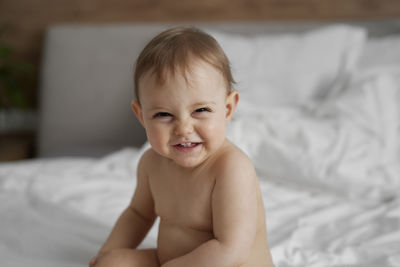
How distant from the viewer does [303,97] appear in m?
1.53

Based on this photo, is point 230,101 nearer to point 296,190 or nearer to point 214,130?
point 214,130

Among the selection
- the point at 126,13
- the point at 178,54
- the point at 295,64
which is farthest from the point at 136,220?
the point at 126,13

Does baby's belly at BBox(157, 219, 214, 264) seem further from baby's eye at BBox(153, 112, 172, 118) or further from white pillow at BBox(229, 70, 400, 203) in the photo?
white pillow at BBox(229, 70, 400, 203)

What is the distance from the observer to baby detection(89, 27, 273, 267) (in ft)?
1.97

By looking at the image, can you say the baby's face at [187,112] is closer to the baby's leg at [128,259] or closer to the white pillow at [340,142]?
the baby's leg at [128,259]

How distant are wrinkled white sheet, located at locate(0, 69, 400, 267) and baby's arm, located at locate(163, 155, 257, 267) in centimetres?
23

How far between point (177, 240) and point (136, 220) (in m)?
0.15

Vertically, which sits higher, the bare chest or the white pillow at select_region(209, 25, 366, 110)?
the white pillow at select_region(209, 25, 366, 110)

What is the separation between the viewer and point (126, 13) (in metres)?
2.29

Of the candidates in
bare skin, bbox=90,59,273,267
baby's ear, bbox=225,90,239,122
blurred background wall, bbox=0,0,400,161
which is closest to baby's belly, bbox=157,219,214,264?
bare skin, bbox=90,59,273,267

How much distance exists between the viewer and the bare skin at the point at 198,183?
60cm

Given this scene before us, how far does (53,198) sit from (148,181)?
1.69ft

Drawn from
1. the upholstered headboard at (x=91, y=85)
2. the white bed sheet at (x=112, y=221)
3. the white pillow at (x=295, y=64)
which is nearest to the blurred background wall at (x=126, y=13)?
the upholstered headboard at (x=91, y=85)

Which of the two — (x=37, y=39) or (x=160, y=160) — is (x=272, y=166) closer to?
(x=160, y=160)
